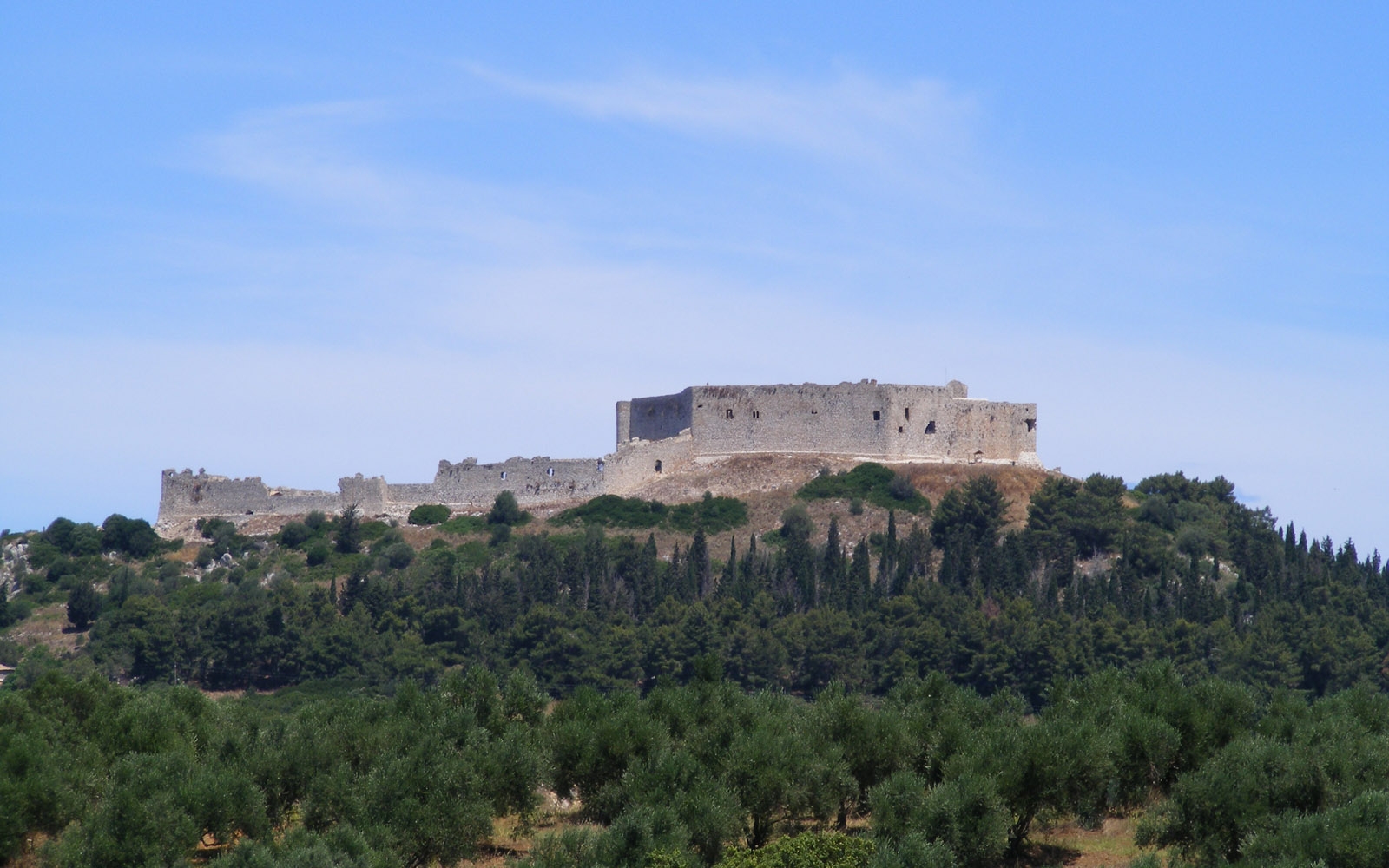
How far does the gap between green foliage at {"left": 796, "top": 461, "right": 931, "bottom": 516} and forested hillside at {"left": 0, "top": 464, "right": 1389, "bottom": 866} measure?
142 mm

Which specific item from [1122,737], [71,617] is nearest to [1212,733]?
[1122,737]

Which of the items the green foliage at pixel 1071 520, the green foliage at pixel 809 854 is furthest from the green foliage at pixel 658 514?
the green foliage at pixel 809 854

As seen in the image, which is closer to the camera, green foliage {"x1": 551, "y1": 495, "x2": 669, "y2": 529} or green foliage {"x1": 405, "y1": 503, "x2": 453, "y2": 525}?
green foliage {"x1": 551, "y1": 495, "x2": 669, "y2": 529}

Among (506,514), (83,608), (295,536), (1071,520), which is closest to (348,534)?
(295,536)

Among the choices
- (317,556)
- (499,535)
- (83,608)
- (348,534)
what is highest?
(499,535)

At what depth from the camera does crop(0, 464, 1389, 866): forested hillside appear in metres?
25.4

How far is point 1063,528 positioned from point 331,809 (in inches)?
1557

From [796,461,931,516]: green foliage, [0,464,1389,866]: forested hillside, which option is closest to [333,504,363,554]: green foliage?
[0,464,1389,866]: forested hillside

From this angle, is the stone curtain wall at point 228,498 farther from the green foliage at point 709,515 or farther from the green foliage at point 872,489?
the green foliage at point 872,489

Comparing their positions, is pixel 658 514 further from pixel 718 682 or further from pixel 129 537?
pixel 718 682

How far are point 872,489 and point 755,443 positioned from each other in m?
5.41

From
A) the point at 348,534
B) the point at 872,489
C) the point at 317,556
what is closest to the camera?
the point at 317,556

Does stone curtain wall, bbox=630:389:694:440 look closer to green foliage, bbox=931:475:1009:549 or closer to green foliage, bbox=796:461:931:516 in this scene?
green foliage, bbox=796:461:931:516

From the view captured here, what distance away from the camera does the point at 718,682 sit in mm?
33781
